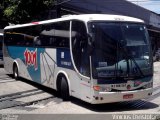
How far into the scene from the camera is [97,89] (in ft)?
34.4

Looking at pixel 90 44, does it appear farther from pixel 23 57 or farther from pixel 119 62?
pixel 23 57

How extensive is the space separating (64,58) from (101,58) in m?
2.05

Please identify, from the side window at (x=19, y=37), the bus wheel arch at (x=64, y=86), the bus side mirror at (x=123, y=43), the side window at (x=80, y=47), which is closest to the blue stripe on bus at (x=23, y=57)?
the side window at (x=19, y=37)

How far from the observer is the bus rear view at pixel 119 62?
10586 millimetres

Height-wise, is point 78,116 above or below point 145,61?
below

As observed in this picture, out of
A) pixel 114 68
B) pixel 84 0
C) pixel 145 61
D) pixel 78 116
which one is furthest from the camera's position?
pixel 84 0

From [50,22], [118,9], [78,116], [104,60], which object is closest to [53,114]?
[78,116]

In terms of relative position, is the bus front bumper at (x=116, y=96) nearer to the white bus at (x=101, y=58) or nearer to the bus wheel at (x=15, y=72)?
the white bus at (x=101, y=58)

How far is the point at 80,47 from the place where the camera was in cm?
1127

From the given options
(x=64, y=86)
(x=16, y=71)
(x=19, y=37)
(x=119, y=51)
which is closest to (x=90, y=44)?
(x=119, y=51)

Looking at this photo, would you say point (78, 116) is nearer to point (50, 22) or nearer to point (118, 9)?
point (50, 22)

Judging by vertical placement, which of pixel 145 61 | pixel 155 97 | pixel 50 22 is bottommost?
pixel 155 97

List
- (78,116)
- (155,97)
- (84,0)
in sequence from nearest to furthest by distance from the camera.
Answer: (78,116), (155,97), (84,0)

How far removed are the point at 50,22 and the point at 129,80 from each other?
4.38m
